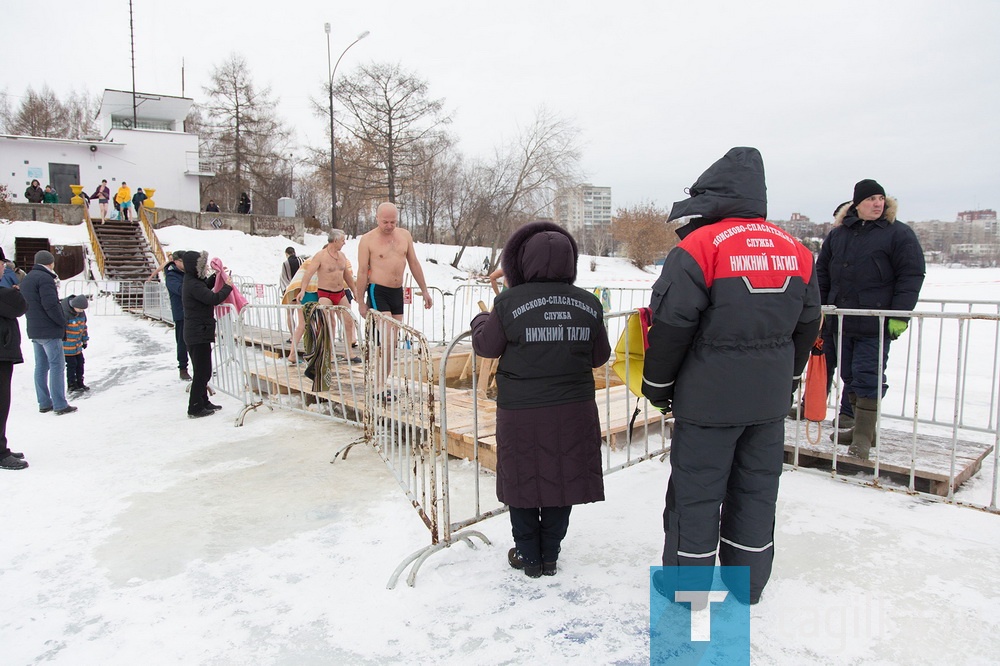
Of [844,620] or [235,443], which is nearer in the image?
[844,620]

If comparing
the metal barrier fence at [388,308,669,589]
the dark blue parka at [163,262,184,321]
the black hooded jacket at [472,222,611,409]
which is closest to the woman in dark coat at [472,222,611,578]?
the black hooded jacket at [472,222,611,409]

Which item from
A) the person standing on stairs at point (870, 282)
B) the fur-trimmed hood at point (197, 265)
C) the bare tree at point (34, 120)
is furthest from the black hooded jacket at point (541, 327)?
the bare tree at point (34, 120)

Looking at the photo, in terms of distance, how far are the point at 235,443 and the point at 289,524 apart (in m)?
2.03

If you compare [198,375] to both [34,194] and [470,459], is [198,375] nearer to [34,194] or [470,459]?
[470,459]

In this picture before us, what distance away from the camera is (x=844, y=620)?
101 inches

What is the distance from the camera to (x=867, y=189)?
4.25 meters

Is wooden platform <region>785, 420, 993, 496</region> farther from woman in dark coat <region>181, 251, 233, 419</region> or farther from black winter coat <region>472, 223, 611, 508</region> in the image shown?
woman in dark coat <region>181, 251, 233, 419</region>

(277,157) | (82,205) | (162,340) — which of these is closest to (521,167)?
(277,157)

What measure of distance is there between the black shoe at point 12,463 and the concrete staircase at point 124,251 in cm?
1633

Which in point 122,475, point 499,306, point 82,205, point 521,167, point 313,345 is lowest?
point 122,475

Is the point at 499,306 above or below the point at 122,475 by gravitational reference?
above

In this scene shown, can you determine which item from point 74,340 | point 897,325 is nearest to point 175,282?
point 74,340

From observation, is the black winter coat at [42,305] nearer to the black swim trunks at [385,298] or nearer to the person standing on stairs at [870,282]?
the black swim trunks at [385,298]

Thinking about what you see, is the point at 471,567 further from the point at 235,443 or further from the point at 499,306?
the point at 235,443
